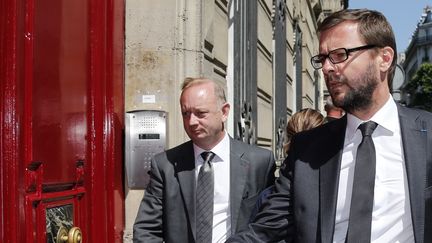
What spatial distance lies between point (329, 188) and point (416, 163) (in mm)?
314

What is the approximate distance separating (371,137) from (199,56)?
8.37 ft

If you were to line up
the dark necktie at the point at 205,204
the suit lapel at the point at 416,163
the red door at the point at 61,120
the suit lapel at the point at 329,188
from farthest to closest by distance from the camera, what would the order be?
the dark necktie at the point at 205,204 < the red door at the point at 61,120 < the suit lapel at the point at 329,188 < the suit lapel at the point at 416,163

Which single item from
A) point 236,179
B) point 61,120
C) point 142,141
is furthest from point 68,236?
point 142,141

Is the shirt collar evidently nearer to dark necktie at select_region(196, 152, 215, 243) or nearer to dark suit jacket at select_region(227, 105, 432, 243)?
dark suit jacket at select_region(227, 105, 432, 243)

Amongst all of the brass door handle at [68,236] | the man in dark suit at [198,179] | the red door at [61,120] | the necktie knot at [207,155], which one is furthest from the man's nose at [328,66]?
the brass door handle at [68,236]

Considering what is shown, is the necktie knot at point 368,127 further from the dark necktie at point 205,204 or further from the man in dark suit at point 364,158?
the dark necktie at point 205,204

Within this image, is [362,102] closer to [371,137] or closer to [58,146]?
[371,137]

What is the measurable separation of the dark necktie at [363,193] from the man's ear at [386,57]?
0.78 ft

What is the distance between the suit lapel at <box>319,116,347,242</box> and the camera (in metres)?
2.19

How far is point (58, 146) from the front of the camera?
332cm

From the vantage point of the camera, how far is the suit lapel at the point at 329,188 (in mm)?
2189

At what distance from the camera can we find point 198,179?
3197 mm

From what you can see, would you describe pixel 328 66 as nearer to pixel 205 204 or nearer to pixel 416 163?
pixel 416 163

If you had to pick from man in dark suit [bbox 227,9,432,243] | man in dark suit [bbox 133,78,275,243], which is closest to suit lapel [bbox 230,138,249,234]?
man in dark suit [bbox 133,78,275,243]
